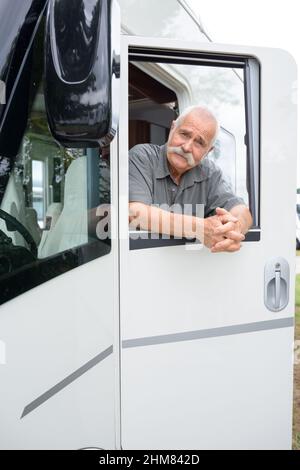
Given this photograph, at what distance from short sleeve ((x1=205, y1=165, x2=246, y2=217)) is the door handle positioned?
0.98ft

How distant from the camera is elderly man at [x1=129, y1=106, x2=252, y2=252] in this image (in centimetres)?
156

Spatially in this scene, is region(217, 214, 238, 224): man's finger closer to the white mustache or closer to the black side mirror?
the white mustache

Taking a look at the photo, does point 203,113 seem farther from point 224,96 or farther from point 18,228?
point 18,228

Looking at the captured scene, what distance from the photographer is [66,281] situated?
121 centimetres

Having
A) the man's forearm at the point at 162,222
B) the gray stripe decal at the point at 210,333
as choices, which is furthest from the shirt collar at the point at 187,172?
the gray stripe decal at the point at 210,333

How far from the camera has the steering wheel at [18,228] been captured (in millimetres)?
1048

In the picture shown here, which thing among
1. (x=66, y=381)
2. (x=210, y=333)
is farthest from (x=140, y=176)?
(x=66, y=381)

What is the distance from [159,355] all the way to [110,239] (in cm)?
49

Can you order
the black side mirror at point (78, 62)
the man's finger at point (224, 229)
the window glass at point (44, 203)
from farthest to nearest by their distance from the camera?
the man's finger at point (224, 229)
the window glass at point (44, 203)
the black side mirror at point (78, 62)

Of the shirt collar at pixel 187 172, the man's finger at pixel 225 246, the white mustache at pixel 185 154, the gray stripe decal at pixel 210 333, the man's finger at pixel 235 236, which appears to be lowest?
the gray stripe decal at pixel 210 333

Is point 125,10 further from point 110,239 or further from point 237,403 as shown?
point 237,403

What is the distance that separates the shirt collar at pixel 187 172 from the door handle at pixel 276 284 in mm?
459

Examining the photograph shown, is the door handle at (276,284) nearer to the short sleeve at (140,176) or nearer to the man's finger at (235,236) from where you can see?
the man's finger at (235,236)
